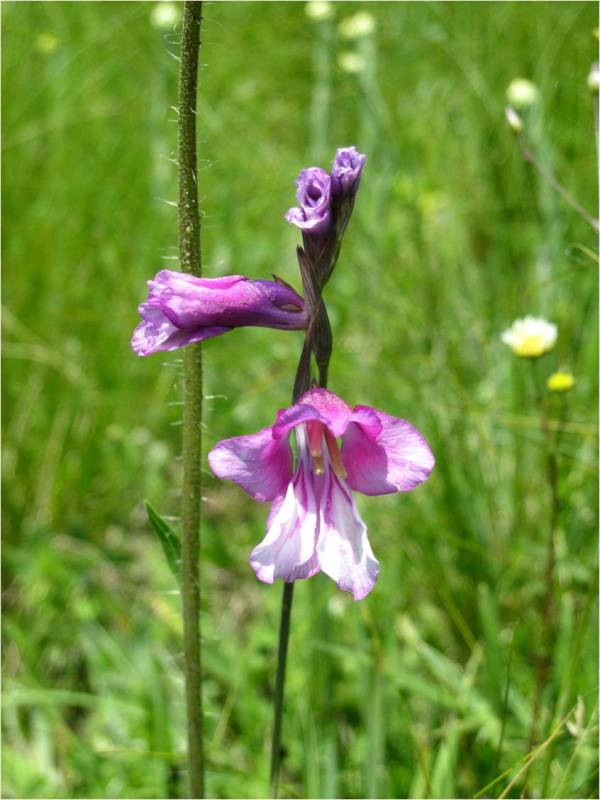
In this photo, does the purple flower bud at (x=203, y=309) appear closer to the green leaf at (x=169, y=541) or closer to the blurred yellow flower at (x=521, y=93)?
the green leaf at (x=169, y=541)

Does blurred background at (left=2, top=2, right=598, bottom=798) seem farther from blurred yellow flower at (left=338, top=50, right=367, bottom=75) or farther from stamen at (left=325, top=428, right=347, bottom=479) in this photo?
stamen at (left=325, top=428, right=347, bottom=479)

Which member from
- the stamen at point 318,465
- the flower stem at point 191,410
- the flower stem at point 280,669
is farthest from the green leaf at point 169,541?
the stamen at point 318,465

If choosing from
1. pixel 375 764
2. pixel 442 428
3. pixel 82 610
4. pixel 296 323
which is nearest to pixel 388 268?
pixel 442 428

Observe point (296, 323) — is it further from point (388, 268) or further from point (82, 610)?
point (388, 268)

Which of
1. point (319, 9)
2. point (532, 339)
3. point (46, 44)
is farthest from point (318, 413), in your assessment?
point (46, 44)

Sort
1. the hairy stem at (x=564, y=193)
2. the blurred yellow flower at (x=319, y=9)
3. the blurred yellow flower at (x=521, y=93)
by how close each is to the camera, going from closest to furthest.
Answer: the hairy stem at (x=564, y=193) < the blurred yellow flower at (x=521, y=93) < the blurred yellow flower at (x=319, y=9)

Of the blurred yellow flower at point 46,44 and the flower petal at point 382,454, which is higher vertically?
the blurred yellow flower at point 46,44

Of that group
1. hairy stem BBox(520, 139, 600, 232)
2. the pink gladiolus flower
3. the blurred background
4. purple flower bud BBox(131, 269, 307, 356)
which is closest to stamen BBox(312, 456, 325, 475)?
the pink gladiolus flower
